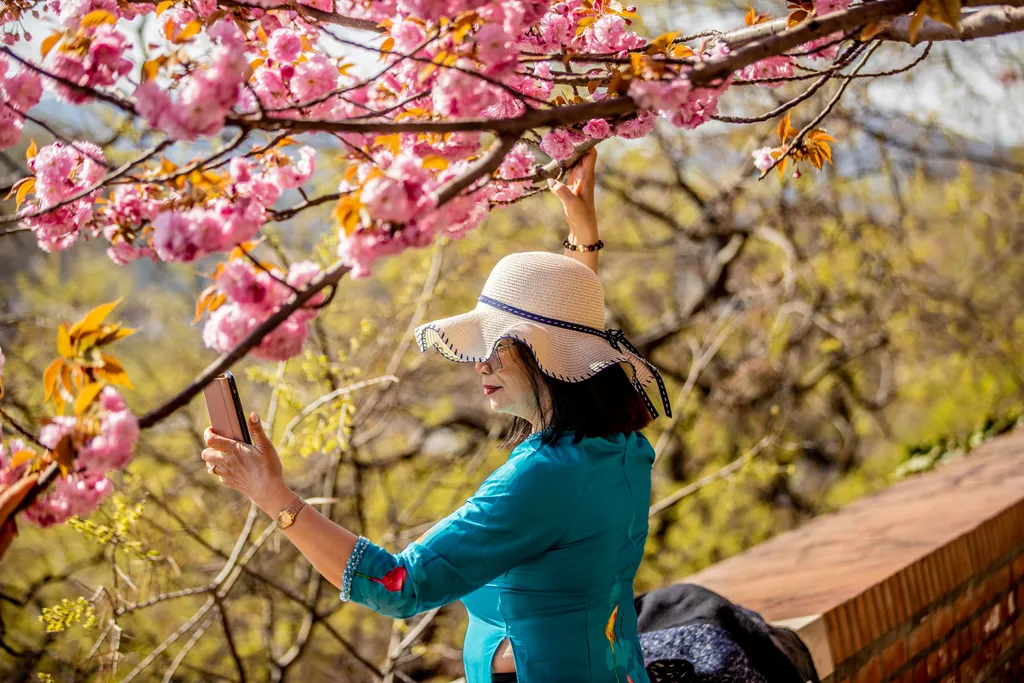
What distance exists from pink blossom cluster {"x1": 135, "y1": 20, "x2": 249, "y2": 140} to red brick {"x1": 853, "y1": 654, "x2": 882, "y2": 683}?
2.11 metres

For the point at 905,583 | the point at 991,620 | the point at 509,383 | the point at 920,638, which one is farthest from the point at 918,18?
the point at 991,620

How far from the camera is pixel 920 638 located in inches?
107

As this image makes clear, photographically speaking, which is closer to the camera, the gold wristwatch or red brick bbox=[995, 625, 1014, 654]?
the gold wristwatch

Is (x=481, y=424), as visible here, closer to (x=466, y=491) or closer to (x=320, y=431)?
(x=466, y=491)

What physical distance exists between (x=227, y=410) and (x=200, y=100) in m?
0.61

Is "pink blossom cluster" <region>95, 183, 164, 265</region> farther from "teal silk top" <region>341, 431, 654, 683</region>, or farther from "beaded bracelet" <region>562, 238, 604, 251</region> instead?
"beaded bracelet" <region>562, 238, 604, 251</region>

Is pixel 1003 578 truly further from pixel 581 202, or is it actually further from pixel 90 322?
pixel 90 322

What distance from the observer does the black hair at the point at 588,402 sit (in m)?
1.73

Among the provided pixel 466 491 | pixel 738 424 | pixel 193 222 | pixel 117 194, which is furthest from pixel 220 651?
pixel 193 222

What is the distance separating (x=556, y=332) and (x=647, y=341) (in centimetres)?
451

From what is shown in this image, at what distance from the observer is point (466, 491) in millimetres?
5324

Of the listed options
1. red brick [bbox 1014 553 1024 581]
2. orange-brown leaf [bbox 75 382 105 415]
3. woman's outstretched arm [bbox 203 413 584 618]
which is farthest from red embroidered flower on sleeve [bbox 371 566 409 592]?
red brick [bbox 1014 553 1024 581]

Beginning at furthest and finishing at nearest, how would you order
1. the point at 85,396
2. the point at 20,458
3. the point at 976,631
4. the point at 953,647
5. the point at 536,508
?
1. the point at 976,631
2. the point at 953,647
3. the point at 536,508
4. the point at 20,458
5. the point at 85,396

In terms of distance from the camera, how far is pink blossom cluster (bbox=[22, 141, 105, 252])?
1691mm
